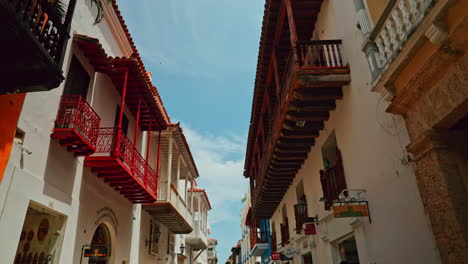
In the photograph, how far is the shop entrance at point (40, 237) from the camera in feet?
20.8

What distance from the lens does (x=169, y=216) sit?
48.2 ft

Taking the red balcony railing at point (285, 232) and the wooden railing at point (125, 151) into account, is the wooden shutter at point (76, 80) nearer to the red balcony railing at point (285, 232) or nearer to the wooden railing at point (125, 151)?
the wooden railing at point (125, 151)

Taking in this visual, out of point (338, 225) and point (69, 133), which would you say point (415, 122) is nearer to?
point (338, 225)

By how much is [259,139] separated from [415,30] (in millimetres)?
12006

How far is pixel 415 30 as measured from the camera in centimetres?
375

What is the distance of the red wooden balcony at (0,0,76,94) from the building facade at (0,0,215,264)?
20mm

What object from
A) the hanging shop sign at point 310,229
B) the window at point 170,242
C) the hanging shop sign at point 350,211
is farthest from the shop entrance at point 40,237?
the window at point 170,242

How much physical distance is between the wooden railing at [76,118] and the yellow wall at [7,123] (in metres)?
1.60

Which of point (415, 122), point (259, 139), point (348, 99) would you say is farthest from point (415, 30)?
point (259, 139)

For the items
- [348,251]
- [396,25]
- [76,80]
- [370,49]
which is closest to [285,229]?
[348,251]

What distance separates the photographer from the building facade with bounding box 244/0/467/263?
4238mm

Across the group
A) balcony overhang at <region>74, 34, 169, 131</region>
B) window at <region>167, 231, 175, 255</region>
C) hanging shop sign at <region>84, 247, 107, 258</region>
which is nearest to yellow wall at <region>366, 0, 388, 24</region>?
balcony overhang at <region>74, 34, 169, 131</region>

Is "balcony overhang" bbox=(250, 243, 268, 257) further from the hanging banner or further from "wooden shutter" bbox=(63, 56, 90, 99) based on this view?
"wooden shutter" bbox=(63, 56, 90, 99)

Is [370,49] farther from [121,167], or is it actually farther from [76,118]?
[121,167]
